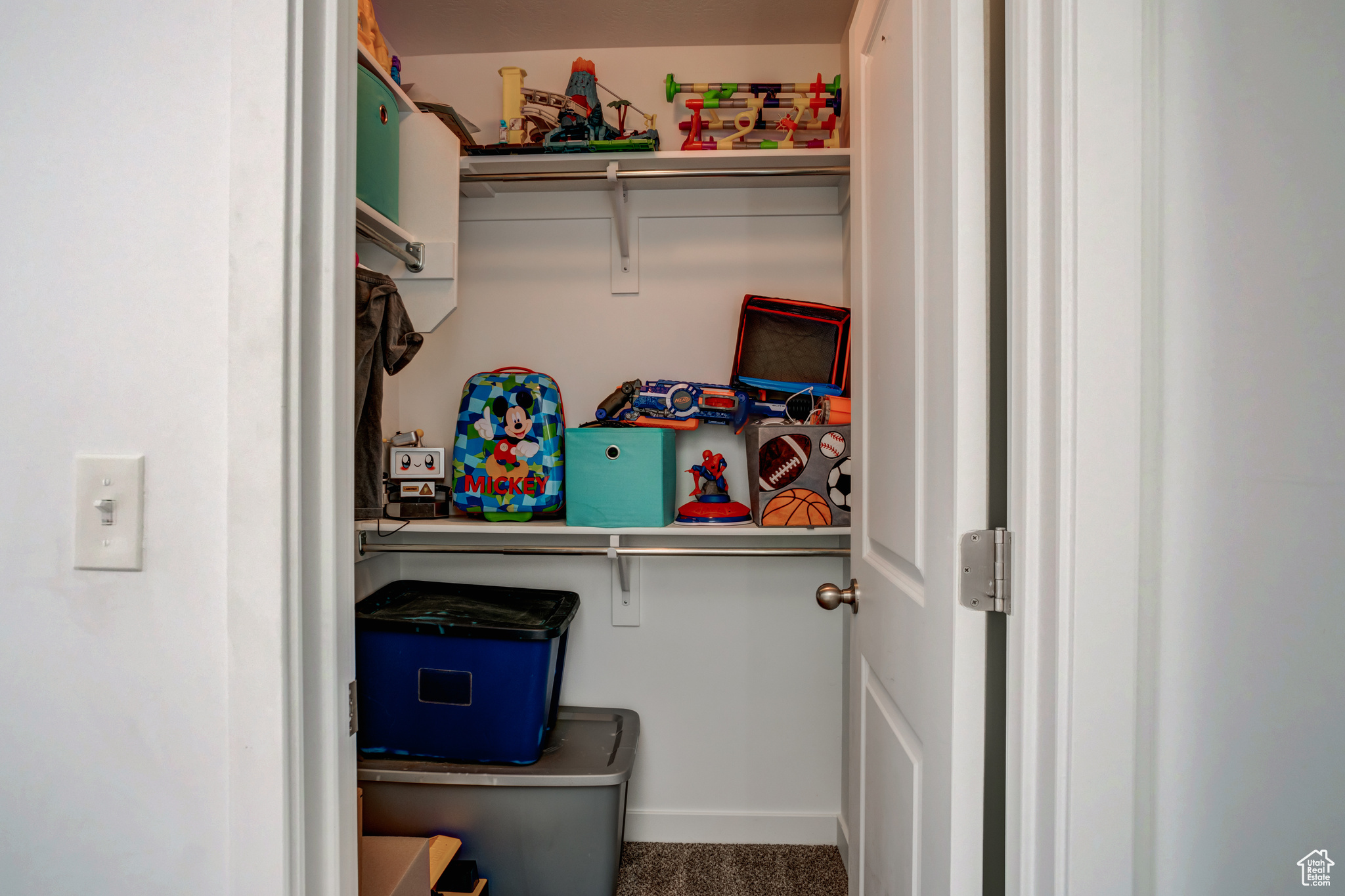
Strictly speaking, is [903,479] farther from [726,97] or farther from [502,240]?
[502,240]

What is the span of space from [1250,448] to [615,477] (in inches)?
51.6

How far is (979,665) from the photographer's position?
68 cm

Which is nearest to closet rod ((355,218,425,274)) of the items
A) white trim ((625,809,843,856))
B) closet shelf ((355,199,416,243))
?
closet shelf ((355,199,416,243))

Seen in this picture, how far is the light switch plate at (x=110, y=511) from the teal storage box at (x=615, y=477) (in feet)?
3.69

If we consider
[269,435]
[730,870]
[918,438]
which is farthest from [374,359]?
[730,870]

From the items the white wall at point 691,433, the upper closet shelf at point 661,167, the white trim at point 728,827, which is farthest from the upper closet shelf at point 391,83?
the white trim at point 728,827

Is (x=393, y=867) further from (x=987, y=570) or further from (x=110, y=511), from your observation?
(x=987, y=570)

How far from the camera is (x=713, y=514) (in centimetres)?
174

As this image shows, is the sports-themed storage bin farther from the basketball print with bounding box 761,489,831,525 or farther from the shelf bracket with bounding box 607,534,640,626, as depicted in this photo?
the shelf bracket with bounding box 607,534,640,626

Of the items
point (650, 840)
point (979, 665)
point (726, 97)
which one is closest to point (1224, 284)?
point (979, 665)

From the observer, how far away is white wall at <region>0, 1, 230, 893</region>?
0.60m

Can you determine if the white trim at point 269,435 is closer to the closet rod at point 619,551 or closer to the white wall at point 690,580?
the closet rod at point 619,551

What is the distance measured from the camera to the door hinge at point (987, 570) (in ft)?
2.12

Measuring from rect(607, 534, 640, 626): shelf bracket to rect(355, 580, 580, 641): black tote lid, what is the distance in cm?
12
